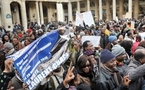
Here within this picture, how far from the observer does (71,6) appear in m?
45.1

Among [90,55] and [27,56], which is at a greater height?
[27,56]

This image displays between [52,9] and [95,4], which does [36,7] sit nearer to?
[52,9]

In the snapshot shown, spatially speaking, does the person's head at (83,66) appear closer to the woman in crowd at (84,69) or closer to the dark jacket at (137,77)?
the woman in crowd at (84,69)

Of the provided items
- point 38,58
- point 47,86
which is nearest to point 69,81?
point 38,58

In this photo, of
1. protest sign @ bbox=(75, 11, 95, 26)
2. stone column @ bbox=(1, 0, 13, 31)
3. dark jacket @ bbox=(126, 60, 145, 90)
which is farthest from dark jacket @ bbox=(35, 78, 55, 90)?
stone column @ bbox=(1, 0, 13, 31)

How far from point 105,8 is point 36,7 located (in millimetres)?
14822

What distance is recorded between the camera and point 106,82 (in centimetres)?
281

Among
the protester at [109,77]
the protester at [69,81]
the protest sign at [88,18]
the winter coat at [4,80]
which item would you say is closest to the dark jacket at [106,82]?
the protester at [109,77]

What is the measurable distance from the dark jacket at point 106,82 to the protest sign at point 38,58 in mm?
610

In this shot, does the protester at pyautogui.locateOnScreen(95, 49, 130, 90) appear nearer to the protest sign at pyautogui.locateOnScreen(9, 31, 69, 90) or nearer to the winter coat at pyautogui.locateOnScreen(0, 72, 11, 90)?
the protest sign at pyautogui.locateOnScreen(9, 31, 69, 90)

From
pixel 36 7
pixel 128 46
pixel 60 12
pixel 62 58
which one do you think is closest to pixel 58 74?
pixel 62 58

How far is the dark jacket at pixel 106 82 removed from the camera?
2.74m

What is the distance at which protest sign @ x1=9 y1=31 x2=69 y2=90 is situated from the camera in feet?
7.43

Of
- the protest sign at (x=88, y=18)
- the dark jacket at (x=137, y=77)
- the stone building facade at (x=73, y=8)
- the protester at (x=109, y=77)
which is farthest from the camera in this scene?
the stone building facade at (x=73, y=8)
